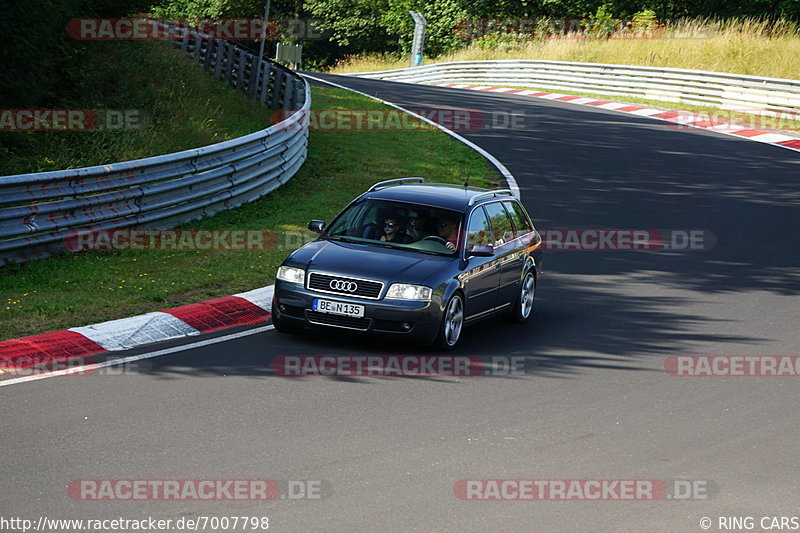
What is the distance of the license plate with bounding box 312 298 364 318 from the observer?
996 centimetres

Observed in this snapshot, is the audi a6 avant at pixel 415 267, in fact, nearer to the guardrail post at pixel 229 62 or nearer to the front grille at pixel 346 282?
the front grille at pixel 346 282

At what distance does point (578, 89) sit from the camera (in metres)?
39.1

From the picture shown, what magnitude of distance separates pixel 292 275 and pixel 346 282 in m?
0.59

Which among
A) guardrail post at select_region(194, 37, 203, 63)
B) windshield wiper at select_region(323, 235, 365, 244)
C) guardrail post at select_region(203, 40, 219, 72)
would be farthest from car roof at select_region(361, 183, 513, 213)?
guardrail post at select_region(194, 37, 203, 63)

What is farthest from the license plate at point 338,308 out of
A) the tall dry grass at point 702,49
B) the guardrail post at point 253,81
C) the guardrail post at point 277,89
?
the tall dry grass at point 702,49

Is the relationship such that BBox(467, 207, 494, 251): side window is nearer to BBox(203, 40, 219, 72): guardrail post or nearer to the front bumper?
the front bumper

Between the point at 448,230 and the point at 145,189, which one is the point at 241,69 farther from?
the point at 448,230

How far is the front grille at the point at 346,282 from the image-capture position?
10016 mm

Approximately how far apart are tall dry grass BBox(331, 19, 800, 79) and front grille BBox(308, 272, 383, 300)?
28.2 metres

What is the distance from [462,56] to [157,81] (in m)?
31.3

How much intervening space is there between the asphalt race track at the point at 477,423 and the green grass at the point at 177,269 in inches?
59.2

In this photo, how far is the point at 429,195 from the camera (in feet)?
37.7

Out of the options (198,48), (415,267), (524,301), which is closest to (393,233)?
(415,267)

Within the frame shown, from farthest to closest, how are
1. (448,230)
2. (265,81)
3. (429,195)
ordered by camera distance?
(265,81) → (429,195) → (448,230)
